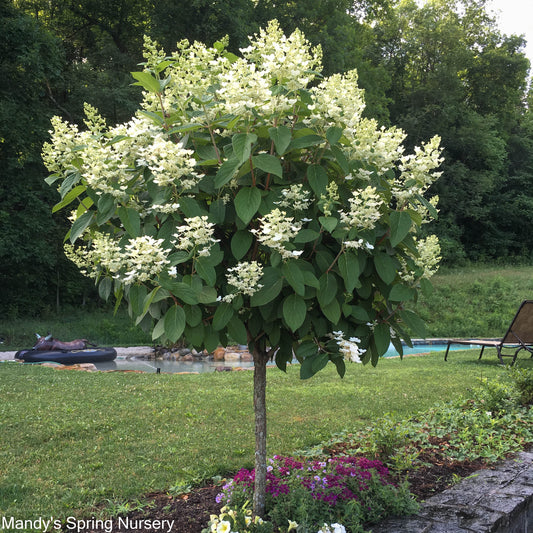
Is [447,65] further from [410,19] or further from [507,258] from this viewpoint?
[507,258]

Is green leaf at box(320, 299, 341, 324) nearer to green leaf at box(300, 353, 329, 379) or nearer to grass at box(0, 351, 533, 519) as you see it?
green leaf at box(300, 353, 329, 379)

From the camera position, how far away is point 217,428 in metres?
4.42

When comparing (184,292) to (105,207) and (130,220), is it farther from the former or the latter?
(105,207)

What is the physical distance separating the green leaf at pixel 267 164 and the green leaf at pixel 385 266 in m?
0.55

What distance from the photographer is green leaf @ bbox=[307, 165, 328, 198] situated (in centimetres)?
196

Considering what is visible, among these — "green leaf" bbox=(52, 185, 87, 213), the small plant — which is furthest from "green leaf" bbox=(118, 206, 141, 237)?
the small plant

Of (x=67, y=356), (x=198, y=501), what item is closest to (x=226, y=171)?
(x=198, y=501)

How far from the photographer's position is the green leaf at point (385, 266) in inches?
79.4

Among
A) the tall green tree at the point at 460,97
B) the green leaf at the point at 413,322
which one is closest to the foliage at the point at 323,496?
the green leaf at the point at 413,322

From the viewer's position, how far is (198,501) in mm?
2842

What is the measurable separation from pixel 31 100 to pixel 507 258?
78.0 ft

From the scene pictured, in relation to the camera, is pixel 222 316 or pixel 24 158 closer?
pixel 222 316

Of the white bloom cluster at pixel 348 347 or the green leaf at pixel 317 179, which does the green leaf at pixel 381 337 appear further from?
the green leaf at pixel 317 179

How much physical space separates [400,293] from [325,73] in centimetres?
1748
